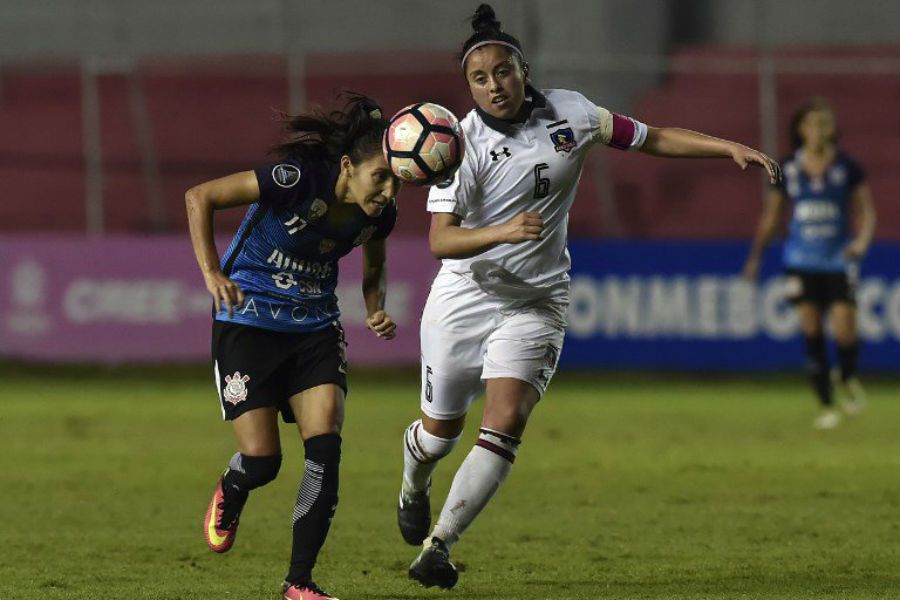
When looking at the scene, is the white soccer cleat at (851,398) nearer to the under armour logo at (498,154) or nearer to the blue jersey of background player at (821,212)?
the blue jersey of background player at (821,212)

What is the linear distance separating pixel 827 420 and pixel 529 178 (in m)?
7.87

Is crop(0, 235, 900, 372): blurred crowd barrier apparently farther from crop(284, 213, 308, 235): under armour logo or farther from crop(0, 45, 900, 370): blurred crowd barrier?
crop(284, 213, 308, 235): under armour logo

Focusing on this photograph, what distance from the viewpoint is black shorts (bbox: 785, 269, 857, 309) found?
48.1 ft

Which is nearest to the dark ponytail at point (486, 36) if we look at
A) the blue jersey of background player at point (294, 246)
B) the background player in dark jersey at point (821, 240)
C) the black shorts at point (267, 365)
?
the blue jersey of background player at point (294, 246)

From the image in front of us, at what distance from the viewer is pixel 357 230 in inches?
281

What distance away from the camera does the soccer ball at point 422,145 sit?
666 centimetres

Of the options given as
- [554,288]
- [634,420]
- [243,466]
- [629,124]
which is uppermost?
[629,124]

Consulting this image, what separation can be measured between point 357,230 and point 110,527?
9.05ft

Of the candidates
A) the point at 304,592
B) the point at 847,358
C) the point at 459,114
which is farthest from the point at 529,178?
the point at 459,114

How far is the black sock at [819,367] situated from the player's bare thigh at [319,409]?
838 centimetres

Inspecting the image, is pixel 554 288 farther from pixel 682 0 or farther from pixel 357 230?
pixel 682 0

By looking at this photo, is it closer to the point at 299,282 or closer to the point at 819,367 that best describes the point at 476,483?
the point at 299,282

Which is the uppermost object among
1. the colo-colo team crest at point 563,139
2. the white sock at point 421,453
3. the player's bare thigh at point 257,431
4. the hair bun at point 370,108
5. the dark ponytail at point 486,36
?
the dark ponytail at point 486,36

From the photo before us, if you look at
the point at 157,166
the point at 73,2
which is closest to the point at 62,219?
the point at 157,166
